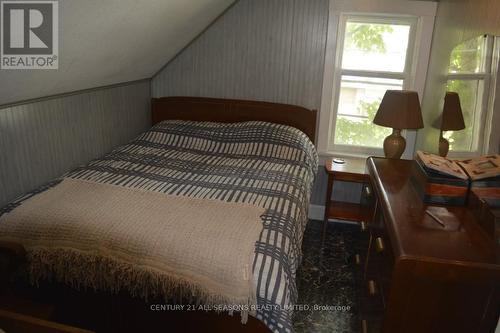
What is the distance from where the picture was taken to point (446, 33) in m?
2.41

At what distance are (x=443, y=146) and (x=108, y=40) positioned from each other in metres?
1.85

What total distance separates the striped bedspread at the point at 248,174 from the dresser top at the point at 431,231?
1.45ft

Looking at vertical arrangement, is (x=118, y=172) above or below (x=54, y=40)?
below

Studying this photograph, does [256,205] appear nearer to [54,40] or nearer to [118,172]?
[118,172]

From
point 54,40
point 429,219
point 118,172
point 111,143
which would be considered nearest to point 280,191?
point 429,219

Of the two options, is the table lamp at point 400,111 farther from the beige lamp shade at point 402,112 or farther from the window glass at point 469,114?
the window glass at point 469,114

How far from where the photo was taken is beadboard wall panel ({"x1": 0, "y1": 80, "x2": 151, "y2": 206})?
182 centimetres

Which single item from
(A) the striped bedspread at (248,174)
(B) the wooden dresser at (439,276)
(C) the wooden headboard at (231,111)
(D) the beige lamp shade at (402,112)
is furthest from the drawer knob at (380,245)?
(C) the wooden headboard at (231,111)

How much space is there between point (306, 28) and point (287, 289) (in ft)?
7.28

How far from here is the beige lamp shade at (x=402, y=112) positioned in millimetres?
2342

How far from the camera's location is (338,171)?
263cm

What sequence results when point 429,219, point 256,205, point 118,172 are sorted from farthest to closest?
point 118,172 < point 256,205 < point 429,219

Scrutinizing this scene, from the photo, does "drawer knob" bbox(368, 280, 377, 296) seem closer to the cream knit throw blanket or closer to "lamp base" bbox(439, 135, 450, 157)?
the cream knit throw blanket

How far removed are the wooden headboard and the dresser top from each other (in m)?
1.53
